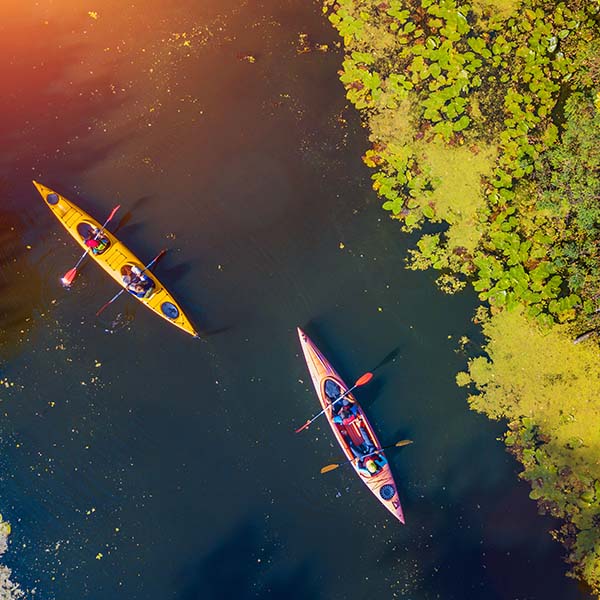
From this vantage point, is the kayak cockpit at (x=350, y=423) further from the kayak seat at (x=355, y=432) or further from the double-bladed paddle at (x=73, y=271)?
the double-bladed paddle at (x=73, y=271)

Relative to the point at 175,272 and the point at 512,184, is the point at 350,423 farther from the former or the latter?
the point at 512,184

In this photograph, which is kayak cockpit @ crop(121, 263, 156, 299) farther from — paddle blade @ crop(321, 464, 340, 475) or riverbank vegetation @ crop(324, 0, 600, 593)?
riverbank vegetation @ crop(324, 0, 600, 593)

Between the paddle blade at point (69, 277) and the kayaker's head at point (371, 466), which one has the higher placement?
the kayaker's head at point (371, 466)

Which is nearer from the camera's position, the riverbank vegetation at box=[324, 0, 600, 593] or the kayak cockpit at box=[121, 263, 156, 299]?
the kayak cockpit at box=[121, 263, 156, 299]

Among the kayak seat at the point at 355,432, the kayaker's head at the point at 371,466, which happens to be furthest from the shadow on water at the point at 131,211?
the kayaker's head at the point at 371,466

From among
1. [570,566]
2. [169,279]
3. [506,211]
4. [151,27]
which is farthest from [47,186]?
[570,566]

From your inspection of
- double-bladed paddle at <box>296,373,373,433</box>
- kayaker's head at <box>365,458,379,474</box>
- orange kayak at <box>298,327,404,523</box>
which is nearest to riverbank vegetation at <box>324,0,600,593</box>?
double-bladed paddle at <box>296,373,373,433</box>
